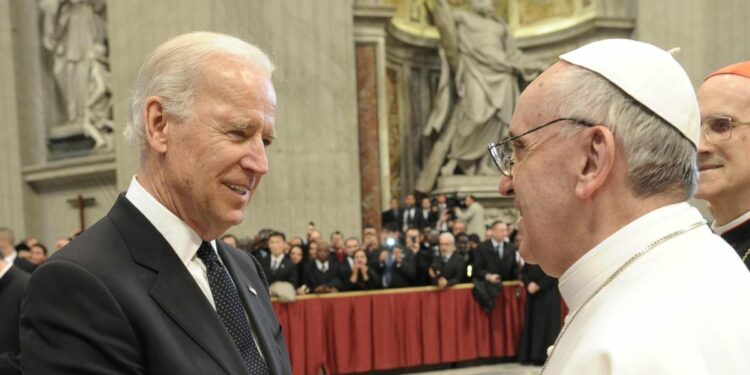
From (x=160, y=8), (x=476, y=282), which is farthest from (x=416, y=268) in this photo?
(x=160, y=8)

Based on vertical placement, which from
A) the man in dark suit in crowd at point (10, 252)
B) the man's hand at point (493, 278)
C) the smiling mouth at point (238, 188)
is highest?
the smiling mouth at point (238, 188)

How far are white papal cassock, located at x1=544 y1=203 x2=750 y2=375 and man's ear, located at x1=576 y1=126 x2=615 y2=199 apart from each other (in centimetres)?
10

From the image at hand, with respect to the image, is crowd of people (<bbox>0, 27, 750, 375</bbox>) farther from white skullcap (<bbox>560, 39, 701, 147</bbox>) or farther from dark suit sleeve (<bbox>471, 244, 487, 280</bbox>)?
dark suit sleeve (<bbox>471, 244, 487, 280</bbox>)

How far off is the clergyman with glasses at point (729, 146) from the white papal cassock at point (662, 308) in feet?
4.51

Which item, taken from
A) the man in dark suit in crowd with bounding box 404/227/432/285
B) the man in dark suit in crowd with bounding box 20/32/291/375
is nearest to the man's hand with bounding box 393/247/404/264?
the man in dark suit in crowd with bounding box 404/227/432/285

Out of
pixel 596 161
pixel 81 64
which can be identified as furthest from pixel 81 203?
pixel 596 161

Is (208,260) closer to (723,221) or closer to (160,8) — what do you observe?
(723,221)

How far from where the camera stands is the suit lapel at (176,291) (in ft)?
6.56

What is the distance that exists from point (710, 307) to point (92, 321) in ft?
4.14

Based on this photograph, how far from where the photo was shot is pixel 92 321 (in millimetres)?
1850

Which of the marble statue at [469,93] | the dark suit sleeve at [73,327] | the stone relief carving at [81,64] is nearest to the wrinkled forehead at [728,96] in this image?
→ the dark suit sleeve at [73,327]

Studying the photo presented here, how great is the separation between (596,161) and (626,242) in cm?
16

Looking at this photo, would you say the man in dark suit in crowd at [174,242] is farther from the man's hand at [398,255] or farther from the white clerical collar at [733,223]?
the man's hand at [398,255]

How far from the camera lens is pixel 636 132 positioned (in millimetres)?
1529
